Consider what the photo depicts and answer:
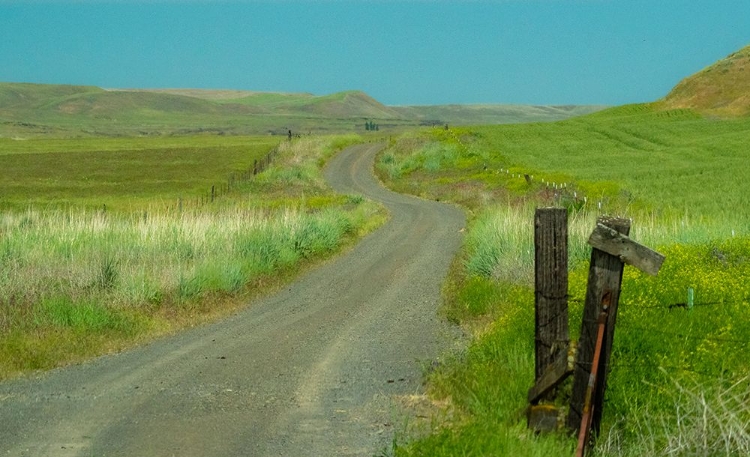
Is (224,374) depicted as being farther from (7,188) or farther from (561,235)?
(7,188)

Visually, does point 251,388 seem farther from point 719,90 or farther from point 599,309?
point 719,90

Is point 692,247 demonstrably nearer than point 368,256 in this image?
Yes

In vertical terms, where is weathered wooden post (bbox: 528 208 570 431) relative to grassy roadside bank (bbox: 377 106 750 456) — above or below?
above

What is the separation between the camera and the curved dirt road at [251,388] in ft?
28.7

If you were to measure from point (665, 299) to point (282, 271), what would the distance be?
37.3 feet

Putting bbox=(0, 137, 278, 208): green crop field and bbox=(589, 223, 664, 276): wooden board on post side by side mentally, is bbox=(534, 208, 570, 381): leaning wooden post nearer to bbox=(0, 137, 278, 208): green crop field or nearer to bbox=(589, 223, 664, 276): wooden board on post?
bbox=(589, 223, 664, 276): wooden board on post

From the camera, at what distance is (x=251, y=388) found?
10.8 m

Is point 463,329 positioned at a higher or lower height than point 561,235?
lower

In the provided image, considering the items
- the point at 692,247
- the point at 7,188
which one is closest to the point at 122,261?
the point at 692,247

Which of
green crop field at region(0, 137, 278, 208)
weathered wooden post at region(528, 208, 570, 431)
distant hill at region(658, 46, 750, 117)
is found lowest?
Result: green crop field at region(0, 137, 278, 208)

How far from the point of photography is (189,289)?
53.0 feet

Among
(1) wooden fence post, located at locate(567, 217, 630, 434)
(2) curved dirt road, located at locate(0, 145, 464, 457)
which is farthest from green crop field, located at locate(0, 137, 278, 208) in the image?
(1) wooden fence post, located at locate(567, 217, 630, 434)

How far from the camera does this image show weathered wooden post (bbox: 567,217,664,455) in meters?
6.75

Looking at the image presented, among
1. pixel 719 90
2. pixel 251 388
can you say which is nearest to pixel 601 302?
pixel 251 388
